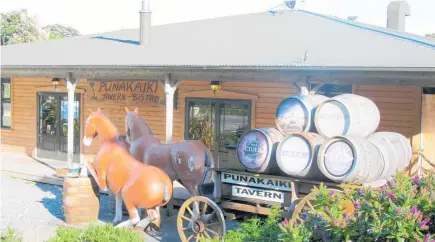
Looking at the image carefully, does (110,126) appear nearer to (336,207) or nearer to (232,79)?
(232,79)

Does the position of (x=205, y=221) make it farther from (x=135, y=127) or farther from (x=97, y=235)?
(x=135, y=127)

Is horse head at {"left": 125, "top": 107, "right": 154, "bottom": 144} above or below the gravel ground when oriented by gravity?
above

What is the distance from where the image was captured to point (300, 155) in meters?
7.22

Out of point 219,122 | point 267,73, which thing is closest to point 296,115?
point 267,73

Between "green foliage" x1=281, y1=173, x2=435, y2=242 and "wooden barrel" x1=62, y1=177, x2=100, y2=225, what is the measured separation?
5414mm

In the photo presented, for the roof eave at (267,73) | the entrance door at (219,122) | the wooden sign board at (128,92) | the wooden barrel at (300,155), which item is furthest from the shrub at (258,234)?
the wooden sign board at (128,92)

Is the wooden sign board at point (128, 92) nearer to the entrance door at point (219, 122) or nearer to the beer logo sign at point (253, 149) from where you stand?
the entrance door at point (219, 122)

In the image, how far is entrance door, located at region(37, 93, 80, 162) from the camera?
1758cm

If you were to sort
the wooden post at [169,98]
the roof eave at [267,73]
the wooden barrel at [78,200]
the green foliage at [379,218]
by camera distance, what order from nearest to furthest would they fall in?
1. the green foliage at [379,218]
2. the roof eave at [267,73]
3. the wooden barrel at [78,200]
4. the wooden post at [169,98]

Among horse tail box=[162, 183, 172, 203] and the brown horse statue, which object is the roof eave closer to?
the brown horse statue

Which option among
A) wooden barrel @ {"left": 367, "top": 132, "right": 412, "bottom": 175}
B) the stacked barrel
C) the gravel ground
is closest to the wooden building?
wooden barrel @ {"left": 367, "top": 132, "right": 412, "bottom": 175}

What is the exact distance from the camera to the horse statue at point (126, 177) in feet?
28.1

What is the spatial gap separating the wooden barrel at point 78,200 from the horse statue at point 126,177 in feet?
0.87

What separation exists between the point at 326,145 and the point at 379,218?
277 centimetres
